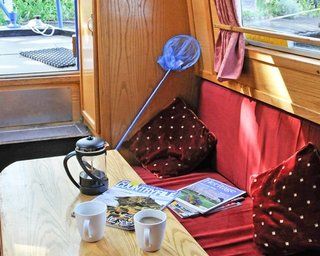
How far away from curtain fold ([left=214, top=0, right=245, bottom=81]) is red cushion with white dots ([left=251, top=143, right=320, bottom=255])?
0.64 metres

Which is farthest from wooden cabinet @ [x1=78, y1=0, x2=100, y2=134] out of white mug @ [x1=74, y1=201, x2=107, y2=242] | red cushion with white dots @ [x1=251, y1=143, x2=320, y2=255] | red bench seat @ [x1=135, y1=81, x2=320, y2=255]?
white mug @ [x1=74, y1=201, x2=107, y2=242]

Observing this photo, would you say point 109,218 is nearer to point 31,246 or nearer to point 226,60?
point 31,246

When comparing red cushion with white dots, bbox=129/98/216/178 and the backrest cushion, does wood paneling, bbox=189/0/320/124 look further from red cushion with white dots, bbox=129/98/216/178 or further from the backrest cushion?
red cushion with white dots, bbox=129/98/216/178

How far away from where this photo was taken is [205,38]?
2629mm

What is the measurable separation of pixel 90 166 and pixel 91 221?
0.47 m

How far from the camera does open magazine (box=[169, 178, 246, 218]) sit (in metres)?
2.02

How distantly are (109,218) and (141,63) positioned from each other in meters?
1.35

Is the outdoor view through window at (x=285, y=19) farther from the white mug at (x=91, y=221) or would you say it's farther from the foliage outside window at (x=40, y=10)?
the foliage outside window at (x=40, y=10)

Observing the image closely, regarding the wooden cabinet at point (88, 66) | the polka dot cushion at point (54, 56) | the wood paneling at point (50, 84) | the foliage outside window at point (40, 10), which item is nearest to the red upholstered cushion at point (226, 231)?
the wooden cabinet at point (88, 66)

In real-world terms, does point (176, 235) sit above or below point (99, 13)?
below

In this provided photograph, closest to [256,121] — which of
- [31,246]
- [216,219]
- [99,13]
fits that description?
[216,219]

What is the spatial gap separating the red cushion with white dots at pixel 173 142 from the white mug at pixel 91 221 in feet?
3.50

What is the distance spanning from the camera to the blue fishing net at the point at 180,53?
2674 mm

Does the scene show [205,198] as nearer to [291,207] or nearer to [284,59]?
[291,207]
